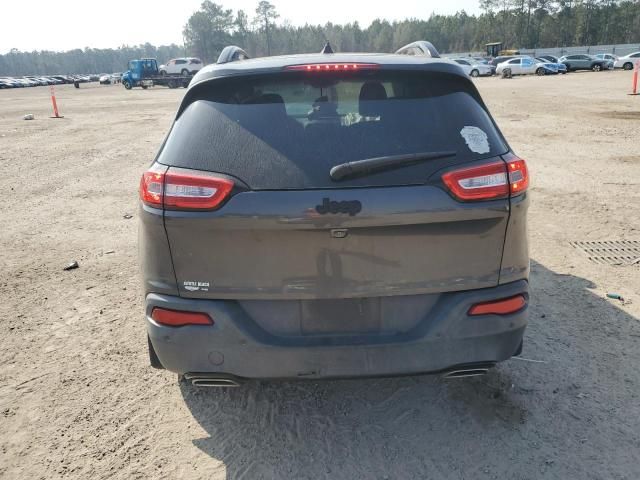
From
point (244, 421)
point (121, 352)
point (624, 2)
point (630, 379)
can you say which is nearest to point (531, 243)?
point (630, 379)

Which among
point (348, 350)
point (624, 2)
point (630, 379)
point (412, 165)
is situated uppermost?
point (624, 2)

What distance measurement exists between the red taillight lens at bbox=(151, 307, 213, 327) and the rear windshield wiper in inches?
34.1

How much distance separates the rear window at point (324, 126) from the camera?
2.16 metres

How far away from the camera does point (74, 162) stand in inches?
440

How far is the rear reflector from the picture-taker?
7.35 feet

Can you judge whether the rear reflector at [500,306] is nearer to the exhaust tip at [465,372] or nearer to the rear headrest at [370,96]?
the exhaust tip at [465,372]

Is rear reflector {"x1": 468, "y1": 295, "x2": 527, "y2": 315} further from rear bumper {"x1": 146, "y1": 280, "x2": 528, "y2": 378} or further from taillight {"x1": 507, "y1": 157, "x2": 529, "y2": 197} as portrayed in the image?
taillight {"x1": 507, "y1": 157, "x2": 529, "y2": 197}

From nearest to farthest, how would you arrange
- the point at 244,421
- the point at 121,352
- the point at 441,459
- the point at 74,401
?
the point at 441,459, the point at 244,421, the point at 74,401, the point at 121,352

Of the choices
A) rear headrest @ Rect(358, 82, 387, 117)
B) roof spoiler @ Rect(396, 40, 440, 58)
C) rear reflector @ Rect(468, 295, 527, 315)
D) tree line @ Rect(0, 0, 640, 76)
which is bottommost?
rear reflector @ Rect(468, 295, 527, 315)

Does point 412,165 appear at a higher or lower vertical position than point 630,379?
higher

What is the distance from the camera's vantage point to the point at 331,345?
2.21 m

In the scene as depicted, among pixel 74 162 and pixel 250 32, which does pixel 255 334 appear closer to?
pixel 74 162

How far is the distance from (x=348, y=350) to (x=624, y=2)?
12228 centimetres

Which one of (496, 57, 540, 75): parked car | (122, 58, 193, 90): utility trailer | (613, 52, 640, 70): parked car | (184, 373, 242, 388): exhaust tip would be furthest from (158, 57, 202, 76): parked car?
(184, 373, 242, 388): exhaust tip
